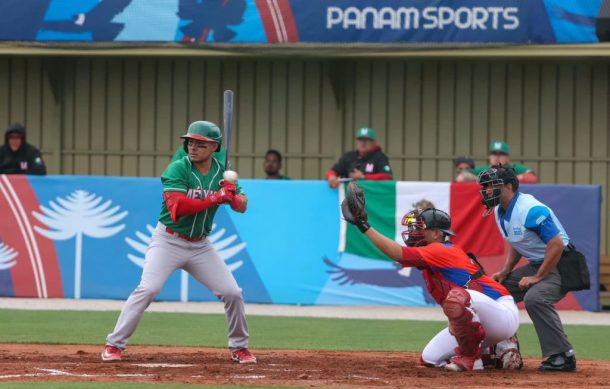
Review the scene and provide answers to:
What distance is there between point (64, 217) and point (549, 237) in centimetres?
788

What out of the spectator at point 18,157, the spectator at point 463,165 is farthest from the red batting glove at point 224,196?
the spectator at point 18,157

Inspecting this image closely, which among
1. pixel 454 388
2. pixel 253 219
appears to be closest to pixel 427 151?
pixel 253 219

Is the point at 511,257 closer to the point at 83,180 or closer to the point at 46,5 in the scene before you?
the point at 83,180

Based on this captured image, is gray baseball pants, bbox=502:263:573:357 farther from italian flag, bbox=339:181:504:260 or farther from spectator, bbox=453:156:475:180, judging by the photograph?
spectator, bbox=453:156:475:180

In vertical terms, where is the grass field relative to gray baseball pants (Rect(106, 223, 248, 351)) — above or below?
below

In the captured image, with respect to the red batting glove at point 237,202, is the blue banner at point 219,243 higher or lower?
lower

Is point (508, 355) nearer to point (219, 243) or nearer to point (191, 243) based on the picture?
point (191, 243)

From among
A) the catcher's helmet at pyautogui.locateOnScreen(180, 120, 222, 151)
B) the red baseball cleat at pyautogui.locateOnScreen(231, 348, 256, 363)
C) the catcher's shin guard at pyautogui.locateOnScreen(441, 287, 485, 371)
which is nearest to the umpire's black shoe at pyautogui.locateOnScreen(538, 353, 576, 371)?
the catcher's shin guard at pyautogui.locateOnScreen(441, 287, 485, 371)

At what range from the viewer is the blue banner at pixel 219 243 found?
15.6 metres

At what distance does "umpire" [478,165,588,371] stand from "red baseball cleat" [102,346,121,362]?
3.10 metres

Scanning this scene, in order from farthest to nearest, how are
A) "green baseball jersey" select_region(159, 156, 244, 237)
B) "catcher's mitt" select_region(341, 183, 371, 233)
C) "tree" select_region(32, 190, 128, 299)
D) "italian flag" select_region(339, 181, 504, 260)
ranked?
"tree" select_region(32, 190, 128, 299), "italian flag" select_region(339, 181, 504, 260), "green baseball jersey" select_region(159, 156, 244, 237), "catcher's mitt" select_region(341, 183, 371, 233)

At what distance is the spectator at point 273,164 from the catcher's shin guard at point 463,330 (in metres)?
8.26

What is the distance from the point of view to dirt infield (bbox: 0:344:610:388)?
8.70 metres

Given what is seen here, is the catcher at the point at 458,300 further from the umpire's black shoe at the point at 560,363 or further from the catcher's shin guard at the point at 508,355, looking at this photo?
the umpire's black shoe at the point at 560,363
